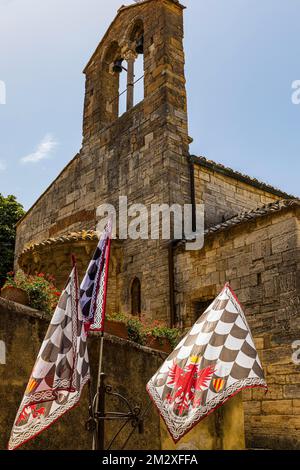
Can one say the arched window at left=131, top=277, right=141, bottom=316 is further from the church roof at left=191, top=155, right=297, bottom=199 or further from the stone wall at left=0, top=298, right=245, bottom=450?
the stone wall at left=0, top=298, right=245, bottom=450

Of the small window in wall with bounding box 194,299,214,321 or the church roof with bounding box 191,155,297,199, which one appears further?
the church roof with bounding box 191,155,297,199

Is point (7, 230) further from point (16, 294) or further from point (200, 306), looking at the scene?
point (16, 294)

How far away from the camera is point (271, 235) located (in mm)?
9336

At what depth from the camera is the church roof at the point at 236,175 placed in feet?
42.8

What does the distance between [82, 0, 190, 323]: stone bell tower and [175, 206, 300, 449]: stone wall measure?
195 cm

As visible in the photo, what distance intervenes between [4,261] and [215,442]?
1783cm

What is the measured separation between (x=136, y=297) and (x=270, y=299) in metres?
4.06

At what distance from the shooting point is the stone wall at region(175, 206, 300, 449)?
27.6 feet

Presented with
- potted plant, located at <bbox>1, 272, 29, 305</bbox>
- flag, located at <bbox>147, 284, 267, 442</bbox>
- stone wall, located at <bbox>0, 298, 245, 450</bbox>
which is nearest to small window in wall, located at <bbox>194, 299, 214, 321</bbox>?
stone wall, located at <bbox>0, 298, 245, 450</bbox>

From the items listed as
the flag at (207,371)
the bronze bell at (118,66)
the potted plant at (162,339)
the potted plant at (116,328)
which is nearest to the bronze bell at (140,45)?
the bronze bell at (118,66)

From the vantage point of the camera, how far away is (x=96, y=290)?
4.37m

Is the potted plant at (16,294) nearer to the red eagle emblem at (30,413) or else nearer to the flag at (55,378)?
the flag at (55,378)

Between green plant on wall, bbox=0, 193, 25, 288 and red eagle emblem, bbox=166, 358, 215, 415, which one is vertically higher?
green plant on wall, bbox=0, 193, 25, 288

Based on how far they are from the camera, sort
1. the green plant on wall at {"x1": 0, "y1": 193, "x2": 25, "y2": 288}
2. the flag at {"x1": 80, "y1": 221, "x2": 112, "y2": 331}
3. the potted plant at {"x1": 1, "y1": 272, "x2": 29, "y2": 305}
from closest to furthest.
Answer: the flag at {"x1": 80, "y1": 221, "x2": 112, "y2": 331}, the potted plant at {"x1": 1, "y1": 272, "x2": 29, "y2": 305}, the green plant on wall at {"x1": 0, "y1": 193, "x2": 25, "y2": 288}
